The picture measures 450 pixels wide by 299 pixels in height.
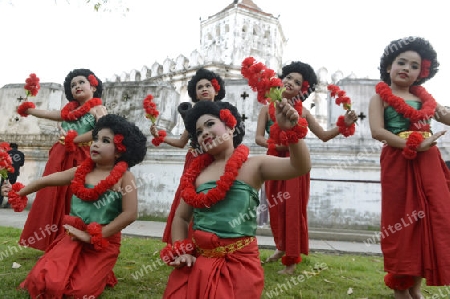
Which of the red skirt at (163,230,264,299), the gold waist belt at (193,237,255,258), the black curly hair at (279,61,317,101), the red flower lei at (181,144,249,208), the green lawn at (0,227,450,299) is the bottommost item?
the green lawn at (0,227,450,299)

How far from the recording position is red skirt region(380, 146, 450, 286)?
2.40m

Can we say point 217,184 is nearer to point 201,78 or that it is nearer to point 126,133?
point 126,133

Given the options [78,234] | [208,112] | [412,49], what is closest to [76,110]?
[78,234]

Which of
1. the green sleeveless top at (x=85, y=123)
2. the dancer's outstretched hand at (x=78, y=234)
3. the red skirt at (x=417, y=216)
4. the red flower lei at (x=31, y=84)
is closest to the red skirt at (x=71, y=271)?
the dancer's outstretched hand at (x=78, y=234)

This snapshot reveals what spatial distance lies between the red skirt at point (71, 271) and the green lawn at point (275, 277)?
257 millimetres

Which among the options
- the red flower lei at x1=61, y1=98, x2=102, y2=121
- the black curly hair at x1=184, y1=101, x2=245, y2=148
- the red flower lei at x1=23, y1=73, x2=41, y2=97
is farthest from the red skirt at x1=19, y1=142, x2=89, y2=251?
the black curly hair at x1=184, y1=101, x2=245, y2=148

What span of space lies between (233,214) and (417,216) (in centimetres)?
142

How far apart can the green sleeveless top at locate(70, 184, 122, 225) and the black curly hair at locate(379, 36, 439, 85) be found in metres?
2.44

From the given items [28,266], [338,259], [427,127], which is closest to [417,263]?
[427,127]

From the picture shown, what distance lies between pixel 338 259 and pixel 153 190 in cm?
403

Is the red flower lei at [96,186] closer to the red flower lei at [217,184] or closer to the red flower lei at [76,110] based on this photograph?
the red flower lei at [217,184]

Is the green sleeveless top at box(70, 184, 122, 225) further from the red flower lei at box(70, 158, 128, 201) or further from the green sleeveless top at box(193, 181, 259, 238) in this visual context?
the green sleeveless top at box(193, 181, 259, 238)

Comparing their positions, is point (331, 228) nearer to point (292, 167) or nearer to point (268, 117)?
point (268, 117)

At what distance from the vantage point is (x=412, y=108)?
271cm
